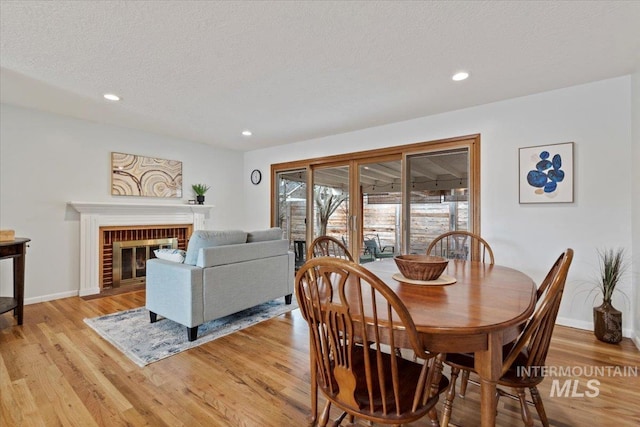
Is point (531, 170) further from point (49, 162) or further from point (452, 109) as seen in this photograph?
point (49, 162)

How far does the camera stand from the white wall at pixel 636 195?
7.88ft

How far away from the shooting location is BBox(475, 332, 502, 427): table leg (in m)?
1.00

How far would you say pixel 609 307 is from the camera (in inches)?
98.7

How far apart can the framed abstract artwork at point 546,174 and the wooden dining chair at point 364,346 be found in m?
2.53

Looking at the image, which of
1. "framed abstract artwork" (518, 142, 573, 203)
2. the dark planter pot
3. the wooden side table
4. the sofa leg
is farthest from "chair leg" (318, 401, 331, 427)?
the wooden side table

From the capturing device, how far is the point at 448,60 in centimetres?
235

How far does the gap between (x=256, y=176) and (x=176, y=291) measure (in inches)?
135

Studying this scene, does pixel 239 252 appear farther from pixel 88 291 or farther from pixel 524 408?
pixel 88 291

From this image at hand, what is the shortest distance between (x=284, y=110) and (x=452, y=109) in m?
1.93

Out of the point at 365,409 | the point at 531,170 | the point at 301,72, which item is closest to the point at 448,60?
the point at 301,72

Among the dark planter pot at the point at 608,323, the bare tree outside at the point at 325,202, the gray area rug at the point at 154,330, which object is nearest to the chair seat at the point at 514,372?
the dark planter pot at the point at 608,323

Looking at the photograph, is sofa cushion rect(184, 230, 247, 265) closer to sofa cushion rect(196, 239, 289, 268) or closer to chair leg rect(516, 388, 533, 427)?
sofa cushion rect(196, 239, 289, 268)

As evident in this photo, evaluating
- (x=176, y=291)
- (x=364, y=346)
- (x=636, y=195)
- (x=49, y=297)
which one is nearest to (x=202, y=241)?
(x=176, y=291)

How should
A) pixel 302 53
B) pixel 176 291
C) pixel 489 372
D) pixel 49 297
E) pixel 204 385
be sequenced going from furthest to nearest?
1. pixel 49 297
2. pixel 176 291
3. pixel 302 53
4. pixel 204 385
5. pixel 489 372
